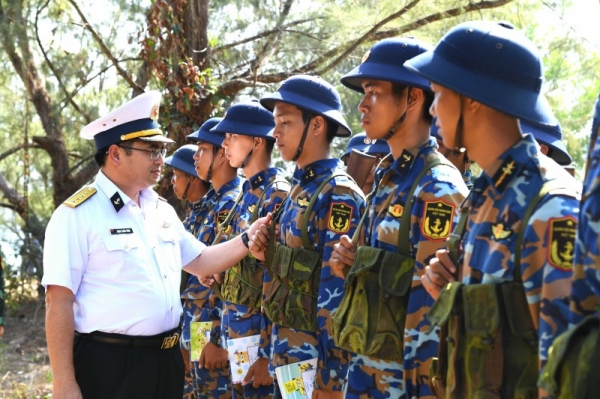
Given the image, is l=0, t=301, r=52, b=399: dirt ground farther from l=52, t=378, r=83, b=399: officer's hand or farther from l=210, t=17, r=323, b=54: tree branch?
l=52, t=378, r=83, b=399: officer's hand

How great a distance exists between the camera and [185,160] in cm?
823

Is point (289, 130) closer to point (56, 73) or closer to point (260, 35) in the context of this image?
point (260, 35)

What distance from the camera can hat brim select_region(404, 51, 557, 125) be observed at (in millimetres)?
2797

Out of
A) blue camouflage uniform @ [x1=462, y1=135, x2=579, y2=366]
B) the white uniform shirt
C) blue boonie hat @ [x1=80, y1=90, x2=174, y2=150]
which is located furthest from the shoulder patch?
blue boonie hat @ [x1=80, y1=90, x2=174, y2=150]

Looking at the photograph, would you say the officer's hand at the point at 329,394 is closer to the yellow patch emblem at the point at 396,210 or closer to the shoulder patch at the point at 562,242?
the yellow patch emblem at the point at 396,210

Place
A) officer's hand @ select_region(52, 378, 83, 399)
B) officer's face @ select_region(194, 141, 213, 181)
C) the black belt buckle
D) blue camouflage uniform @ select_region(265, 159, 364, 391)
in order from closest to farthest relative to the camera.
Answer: officer's hand @ select_region(52, 378, 83, 399), blue camouflage uniform @ select_region(265, 159, 364, 391), the black belt buckle, officer's face @ select_region(194, 141, 213, 181)

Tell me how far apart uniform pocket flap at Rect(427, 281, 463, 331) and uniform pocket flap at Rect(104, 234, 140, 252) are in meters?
2.11

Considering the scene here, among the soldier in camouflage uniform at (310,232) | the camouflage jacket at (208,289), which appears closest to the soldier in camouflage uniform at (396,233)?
the soldier in camouflage uniform at (310,232)

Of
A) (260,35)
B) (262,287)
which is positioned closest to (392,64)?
(262,287)

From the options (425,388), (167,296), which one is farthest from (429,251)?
(167,296)

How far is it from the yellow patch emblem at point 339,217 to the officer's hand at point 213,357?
2205mm

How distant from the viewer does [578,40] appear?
27.8 feet

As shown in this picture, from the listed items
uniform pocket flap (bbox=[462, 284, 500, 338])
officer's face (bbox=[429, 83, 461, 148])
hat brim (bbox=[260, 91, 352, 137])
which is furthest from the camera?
hat brim (bbox=[260, 91, 352, 137])

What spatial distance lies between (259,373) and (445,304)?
2.67 meters
